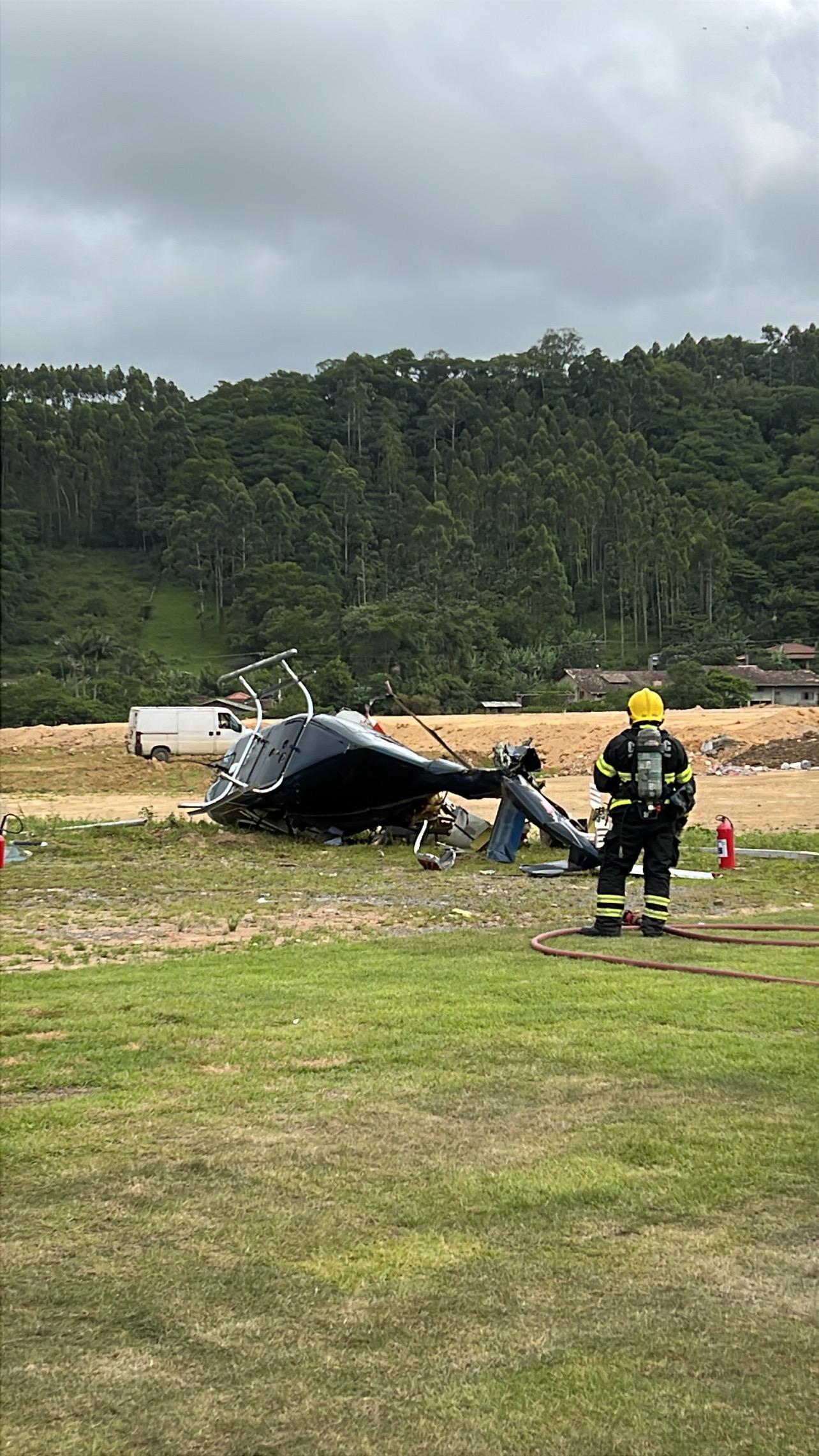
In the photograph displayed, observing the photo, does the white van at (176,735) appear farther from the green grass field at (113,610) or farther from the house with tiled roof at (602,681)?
the house with tiled roof at (602,681)

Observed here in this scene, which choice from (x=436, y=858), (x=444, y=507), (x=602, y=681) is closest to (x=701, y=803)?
(x=436, y=858)

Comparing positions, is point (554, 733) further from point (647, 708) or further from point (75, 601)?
point (75, 601)

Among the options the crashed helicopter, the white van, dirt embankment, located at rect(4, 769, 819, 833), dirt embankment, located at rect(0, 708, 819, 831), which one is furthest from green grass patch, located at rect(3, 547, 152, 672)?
the crashed helicopter

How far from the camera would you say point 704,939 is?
27.6 ft

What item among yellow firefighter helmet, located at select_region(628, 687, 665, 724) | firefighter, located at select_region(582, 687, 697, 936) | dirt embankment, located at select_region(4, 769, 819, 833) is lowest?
dirt embankment, located at select_region(4, 769, 819, 833)

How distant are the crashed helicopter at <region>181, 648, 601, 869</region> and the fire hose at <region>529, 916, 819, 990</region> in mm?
4992

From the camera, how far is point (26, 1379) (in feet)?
8.97

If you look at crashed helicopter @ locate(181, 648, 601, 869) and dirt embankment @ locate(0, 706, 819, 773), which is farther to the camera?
dirt embankment @ locate(0, 706, 819, 773)

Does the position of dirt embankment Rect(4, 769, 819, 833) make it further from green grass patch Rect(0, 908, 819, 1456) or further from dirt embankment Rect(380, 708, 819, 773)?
green grass patch Rect(0, 908, 819, 1456)

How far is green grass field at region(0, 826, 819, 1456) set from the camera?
2.60 meters

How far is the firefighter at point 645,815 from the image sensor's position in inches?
338

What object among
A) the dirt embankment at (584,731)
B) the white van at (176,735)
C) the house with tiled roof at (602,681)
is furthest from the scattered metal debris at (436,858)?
the house with tiled roof at (602,681)

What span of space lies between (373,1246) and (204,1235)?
0.47 metres

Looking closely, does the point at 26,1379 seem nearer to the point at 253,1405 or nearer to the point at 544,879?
the point at 253,1405
